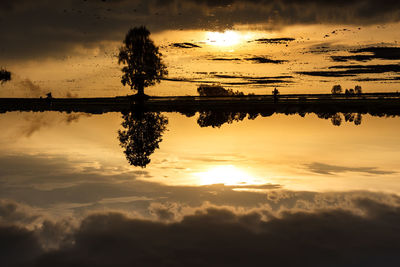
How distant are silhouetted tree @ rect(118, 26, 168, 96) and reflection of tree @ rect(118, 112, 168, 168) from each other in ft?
73.4

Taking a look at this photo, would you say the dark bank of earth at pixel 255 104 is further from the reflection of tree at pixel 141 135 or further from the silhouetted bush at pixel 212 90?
the silhouetted bush at pixel 212 90

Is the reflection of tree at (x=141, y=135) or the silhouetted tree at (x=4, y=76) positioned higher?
the silhouetted tree at (x=4, y=76)

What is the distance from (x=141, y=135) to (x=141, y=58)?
123ft

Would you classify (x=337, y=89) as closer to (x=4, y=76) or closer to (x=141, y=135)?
(x=4, y=76)

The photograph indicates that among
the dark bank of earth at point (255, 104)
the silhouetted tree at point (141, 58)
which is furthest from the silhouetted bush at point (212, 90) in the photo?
the dark bank of earth at point (255, 104)

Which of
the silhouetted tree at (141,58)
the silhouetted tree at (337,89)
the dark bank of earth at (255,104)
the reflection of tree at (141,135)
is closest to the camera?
the reflection of tree at (141,135)

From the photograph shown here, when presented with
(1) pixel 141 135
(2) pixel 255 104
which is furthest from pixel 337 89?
(1) pixel 141 135

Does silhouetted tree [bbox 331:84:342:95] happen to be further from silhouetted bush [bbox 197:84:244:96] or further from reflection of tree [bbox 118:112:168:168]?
reflection of tree [bbox 118:112:168:168]

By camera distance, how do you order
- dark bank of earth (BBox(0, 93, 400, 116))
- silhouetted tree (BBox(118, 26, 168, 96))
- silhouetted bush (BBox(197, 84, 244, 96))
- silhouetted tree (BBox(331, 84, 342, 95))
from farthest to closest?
silhouetted tree (BBox(331, 84, 342, 95))
silhouetted bush (BBox(197, 84, 244, 96))
silhouetted tree (BBox(118, 26, 168, 96))
dark bank of earth (BBox(0, 93, 400, 116))

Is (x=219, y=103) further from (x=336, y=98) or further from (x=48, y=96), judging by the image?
(x=48, y=96)

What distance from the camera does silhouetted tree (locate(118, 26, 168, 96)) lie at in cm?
8700

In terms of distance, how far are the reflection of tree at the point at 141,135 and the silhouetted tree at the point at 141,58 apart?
22374 millimetres

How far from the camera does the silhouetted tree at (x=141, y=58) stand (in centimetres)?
8700

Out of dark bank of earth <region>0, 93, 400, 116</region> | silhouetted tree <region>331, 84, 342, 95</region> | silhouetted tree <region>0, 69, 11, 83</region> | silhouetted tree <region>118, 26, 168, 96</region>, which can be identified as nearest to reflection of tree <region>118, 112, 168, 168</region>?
dark bank of earth <region>0, 93, 400, 116</region>
